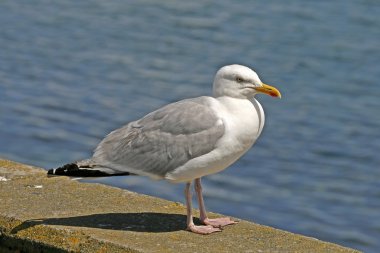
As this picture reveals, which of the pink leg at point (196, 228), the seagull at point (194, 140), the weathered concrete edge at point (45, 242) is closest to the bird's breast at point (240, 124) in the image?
the seagull at point (194, 140)

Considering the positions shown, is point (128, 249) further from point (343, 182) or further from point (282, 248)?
point (343, 182)

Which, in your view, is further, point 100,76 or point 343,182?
point 100,76

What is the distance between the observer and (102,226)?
532 centimetres

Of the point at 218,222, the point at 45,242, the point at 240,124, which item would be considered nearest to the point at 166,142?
the point at 240,124

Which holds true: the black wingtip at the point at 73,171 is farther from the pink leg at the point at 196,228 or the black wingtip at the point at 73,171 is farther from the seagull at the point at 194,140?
the pink leg at the point at 196,228

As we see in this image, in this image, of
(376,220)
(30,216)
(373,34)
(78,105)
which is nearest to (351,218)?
(376,220)

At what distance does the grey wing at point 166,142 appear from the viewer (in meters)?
5.42

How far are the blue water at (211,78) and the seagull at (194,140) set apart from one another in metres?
3.46

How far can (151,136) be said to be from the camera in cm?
555

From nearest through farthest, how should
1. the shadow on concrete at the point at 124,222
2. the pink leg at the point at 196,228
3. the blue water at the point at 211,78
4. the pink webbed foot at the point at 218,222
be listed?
the shadow on concrete at the point at 124,222 < the pink leg at the point at 196,228 < the pink webbed foot at the point at 218,222 < the blue water at the point at 211,78

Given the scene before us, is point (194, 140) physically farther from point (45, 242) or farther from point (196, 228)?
point (45, 242)

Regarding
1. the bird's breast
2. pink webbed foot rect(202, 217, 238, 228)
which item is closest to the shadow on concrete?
pink webbed foot rect(202, 217, 238, 228)

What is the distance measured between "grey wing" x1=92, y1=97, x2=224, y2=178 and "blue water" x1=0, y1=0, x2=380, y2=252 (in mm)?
3480

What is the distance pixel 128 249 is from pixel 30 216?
639 millimetres
